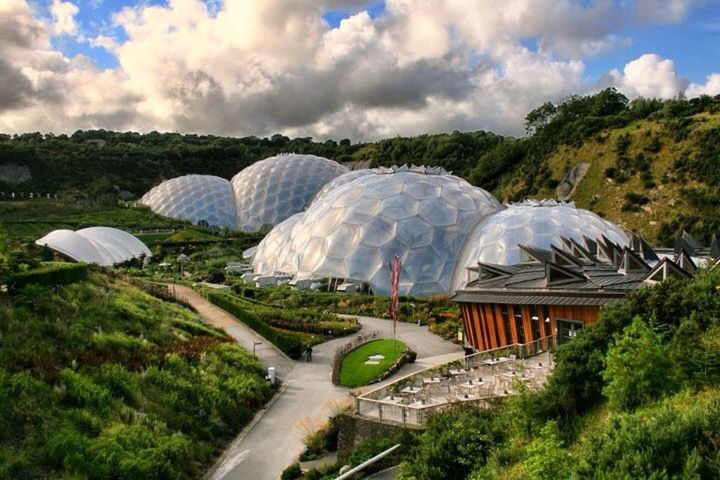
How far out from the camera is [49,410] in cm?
1419

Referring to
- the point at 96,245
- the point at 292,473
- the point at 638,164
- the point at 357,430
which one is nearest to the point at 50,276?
the point at 292,473

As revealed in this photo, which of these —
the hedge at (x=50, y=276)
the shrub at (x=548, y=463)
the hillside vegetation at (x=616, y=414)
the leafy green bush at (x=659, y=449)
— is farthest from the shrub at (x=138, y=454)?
the leafy green bush at (x=659, y=449)

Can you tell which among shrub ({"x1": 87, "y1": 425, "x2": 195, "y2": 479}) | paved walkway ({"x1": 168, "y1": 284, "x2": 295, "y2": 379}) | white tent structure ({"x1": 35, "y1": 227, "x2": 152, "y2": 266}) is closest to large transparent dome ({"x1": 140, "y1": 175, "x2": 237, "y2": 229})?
white tent structure ({"x1": 35, "y1": 227, "x2": 152, "y2": 266})

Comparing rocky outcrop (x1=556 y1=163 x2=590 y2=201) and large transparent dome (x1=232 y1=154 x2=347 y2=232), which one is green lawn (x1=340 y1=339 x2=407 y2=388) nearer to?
large transparent dome (x1=232 y1=154 x2=347 y2=232)

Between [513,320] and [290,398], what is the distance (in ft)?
26.8

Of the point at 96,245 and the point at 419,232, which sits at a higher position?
the point at 419,232

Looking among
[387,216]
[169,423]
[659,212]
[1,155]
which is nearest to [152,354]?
[169,423]

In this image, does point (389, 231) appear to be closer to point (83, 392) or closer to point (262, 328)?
point (262, 328)

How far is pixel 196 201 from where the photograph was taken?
256 feet

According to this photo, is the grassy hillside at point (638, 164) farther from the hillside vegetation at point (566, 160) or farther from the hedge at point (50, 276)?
the hedge at point (50, 276)

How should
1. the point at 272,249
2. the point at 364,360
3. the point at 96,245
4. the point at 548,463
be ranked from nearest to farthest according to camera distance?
the point at 548,463 < the point at 364,360 < the point at 272,249 < the point at 96,245

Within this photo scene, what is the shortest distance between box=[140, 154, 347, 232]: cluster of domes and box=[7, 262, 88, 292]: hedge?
1913 inches

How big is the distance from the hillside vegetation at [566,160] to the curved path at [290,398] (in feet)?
129

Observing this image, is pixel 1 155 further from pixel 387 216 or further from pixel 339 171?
pixel 387 216
